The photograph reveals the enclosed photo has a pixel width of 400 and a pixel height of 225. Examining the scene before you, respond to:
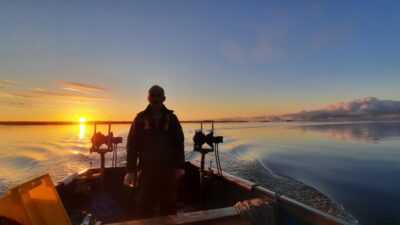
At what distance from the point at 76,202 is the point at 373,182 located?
1113 cm

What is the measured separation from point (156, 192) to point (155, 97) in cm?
130

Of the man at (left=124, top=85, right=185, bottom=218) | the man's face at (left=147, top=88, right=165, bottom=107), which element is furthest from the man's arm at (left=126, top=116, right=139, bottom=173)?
the man's face at (left=147, top=88, right=165, bottom=107)

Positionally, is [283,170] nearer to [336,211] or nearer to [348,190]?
[348,190]

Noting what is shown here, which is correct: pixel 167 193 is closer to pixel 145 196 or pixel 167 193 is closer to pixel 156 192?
pixel 156 192

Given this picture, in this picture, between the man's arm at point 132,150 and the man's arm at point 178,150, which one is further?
the man's arm at point 178,150

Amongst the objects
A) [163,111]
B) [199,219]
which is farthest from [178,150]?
[199,219]

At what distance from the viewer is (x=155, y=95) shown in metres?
3.37

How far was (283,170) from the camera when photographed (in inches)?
519

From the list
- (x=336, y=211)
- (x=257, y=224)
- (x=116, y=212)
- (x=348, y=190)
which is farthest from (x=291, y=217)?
(x=348, y=190)

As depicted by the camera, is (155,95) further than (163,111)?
No

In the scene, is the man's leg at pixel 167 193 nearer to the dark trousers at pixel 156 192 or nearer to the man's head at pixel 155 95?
the dark trousers at pixel 156 192

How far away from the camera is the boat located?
82.1 inches

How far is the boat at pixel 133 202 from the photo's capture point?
6.84ft

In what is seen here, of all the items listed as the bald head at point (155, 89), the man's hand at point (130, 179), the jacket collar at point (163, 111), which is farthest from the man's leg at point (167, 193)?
the bald head at point (155, 89)
